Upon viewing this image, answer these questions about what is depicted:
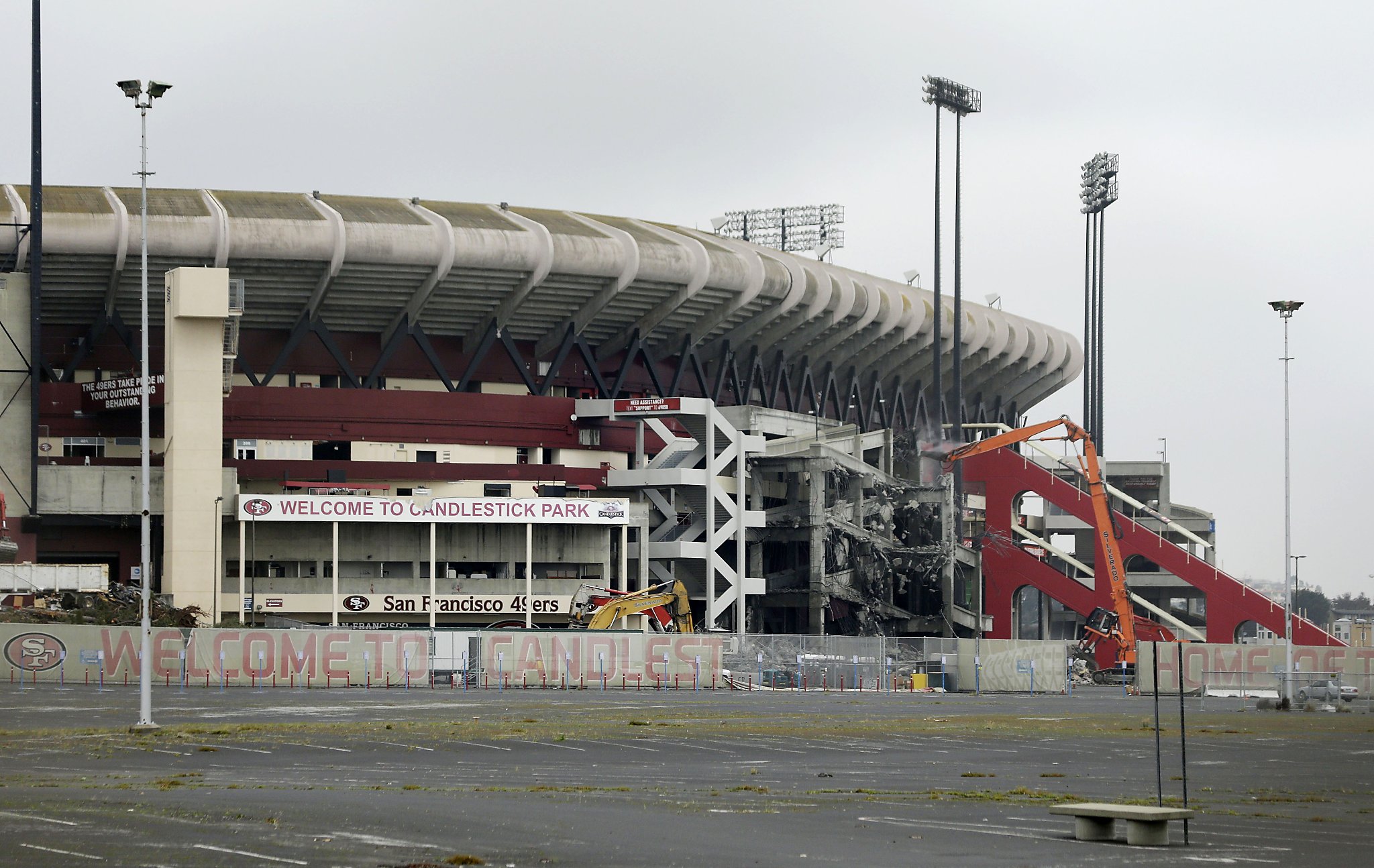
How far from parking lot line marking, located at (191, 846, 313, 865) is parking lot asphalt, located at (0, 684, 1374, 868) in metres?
0.08

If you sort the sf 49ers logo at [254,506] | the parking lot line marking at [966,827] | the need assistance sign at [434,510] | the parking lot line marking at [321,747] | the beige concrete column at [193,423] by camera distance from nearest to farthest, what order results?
the parking lot line marking at [966,827] < the parking lot line marking at [321,747] < the beige concrete column at [193,423] < the sf 49ers logo at [254,506] < the need assistance sign at [434,510]

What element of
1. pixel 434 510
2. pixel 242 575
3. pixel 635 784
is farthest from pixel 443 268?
pixel 635 784

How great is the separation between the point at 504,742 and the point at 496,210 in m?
60.7

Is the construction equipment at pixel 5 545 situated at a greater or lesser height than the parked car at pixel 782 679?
greater

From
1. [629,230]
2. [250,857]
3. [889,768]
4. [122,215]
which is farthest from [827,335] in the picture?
[250,857]

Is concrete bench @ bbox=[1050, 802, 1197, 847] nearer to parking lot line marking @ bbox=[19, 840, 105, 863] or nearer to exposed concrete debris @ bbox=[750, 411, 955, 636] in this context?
parking lot line marking @ bbox=[19, 840, 105, 863]

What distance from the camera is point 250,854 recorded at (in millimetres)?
16391

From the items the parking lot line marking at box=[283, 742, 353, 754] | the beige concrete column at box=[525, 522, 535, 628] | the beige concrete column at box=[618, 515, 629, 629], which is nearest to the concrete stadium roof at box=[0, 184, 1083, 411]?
the beige concrete column at box=[618, 515, 629, 629]

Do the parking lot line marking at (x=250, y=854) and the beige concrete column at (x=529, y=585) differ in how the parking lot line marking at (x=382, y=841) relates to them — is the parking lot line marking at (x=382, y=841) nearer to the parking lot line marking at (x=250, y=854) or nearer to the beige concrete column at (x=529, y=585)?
the parking lot line marking at (x=250, y=854)

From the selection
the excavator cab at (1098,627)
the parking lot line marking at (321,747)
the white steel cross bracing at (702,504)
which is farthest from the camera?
the white steel cross bracing at (702,504)

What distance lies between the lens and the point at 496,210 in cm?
8981

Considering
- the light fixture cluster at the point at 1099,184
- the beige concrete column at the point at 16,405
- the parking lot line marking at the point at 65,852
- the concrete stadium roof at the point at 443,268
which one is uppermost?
the light fixture cluster at the point at 1099,184

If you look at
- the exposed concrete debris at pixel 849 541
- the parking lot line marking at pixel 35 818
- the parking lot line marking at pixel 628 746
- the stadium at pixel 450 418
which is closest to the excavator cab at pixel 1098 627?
the exposed concrete debris at pixel 849 541

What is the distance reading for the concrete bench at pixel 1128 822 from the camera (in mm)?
18203
